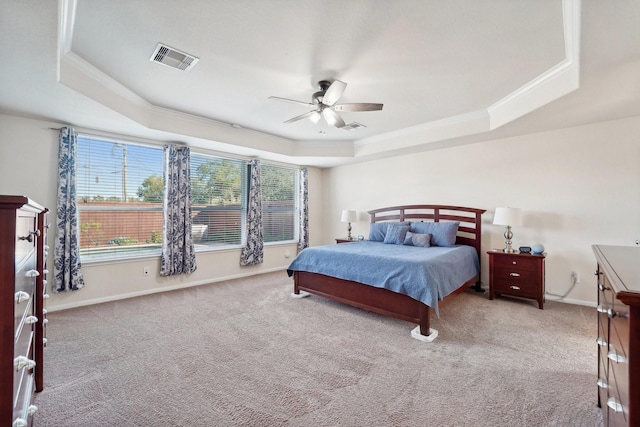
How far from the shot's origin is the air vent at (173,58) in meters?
2.35

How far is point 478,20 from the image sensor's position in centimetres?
199

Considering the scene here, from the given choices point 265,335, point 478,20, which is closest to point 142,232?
point 265,335

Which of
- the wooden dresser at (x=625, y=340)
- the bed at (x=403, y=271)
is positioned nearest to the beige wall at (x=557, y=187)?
the bed at (x=403, y=271)

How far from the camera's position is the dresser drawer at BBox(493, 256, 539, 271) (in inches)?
136

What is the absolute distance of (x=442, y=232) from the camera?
4258mm

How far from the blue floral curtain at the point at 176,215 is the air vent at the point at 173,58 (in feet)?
6.49

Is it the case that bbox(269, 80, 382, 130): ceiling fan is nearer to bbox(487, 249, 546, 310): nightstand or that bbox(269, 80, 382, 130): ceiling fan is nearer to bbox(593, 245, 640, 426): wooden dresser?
bbox(593, 245, 640, 426): wooden dresser


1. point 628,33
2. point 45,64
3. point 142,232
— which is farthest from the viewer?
point 142,232

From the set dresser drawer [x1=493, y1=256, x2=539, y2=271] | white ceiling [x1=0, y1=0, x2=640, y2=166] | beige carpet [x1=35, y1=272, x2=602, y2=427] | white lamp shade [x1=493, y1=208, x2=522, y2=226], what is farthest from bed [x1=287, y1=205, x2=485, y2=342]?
white ceiling [x1=0, y1=0, x2=640, y2=166]

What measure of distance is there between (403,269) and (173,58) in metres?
2.98

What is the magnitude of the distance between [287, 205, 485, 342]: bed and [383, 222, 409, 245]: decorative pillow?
0.06ft

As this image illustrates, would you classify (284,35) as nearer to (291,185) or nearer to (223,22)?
(223,22)

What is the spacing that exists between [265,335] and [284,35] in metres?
2.71

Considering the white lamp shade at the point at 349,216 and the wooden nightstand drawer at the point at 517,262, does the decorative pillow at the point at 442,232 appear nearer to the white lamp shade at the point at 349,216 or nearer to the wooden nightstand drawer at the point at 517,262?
the wooden nightstand drawer at the point at 517,262
